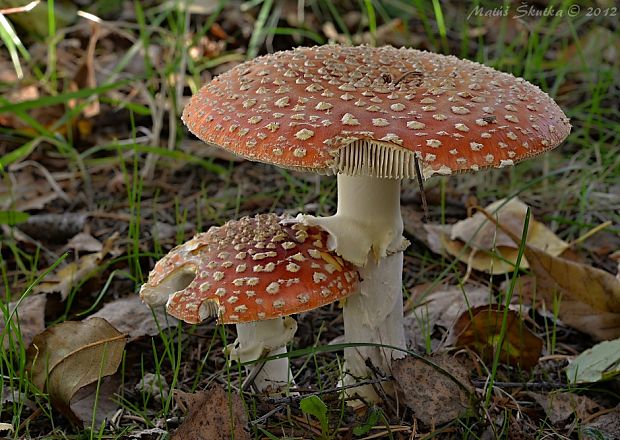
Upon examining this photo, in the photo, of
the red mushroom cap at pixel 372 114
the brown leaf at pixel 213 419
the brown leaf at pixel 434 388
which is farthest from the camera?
the brown leaf at pixel 434 388

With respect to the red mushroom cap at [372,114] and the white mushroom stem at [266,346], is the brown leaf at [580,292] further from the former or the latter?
the white mushroom stem at [266,346]

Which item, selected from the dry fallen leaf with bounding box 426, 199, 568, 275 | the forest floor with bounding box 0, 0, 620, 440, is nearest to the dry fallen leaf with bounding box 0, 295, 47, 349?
the forest floor with bounding box 0, 0, 620, 440

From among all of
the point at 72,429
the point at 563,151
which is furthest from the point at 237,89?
the point at 563,151

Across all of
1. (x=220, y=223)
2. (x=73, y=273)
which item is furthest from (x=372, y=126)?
(x=220, y=223)

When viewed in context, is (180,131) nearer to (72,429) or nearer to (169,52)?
(169,52)

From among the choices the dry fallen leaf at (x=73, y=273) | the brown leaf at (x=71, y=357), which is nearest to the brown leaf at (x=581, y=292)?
the brown leaf at (x=71, y=357)

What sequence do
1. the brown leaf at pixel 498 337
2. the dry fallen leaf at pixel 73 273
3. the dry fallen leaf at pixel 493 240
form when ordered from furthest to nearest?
the dry fallen leaf at pixel 493 240, the dry fallen leaf at pixel 73 273, the brown leaf at pixel 498 337

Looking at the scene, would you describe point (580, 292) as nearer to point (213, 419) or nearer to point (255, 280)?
point (255, 280)
